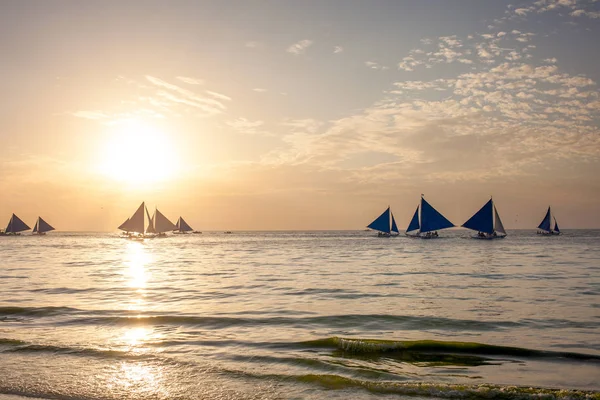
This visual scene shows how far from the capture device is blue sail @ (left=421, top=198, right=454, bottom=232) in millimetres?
105625

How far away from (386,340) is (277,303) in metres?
7.76

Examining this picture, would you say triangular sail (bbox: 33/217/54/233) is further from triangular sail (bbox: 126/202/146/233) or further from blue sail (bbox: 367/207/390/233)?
blue sail (bbox: 367/207/390/233)

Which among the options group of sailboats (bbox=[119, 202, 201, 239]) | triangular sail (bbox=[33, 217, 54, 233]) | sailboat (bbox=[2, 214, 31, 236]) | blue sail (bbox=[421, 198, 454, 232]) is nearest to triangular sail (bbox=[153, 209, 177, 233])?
group of sailboats (bbox=[119, 202, 201, 239])

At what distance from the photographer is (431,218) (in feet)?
351

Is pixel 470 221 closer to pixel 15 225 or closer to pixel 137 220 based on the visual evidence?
pixel 137 220

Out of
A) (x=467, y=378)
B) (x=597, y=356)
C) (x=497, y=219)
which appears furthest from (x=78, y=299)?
(x=497, y=219)

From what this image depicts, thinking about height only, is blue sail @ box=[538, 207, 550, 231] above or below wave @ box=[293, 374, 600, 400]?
above

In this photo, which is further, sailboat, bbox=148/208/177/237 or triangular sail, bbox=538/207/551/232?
sailboat, bbox=148/208/177/237

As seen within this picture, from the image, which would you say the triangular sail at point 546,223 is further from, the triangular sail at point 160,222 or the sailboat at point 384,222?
the triangular sail at point 160,222

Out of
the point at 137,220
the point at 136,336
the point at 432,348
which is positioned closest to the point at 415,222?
the point at 137,220

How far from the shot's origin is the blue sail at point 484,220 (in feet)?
326

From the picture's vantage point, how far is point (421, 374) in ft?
29.7

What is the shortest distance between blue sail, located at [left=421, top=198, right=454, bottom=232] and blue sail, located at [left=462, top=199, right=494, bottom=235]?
4557mm

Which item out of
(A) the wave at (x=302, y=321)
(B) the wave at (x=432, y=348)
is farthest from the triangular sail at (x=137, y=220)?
(B) the wave at (x=432, y=348)
